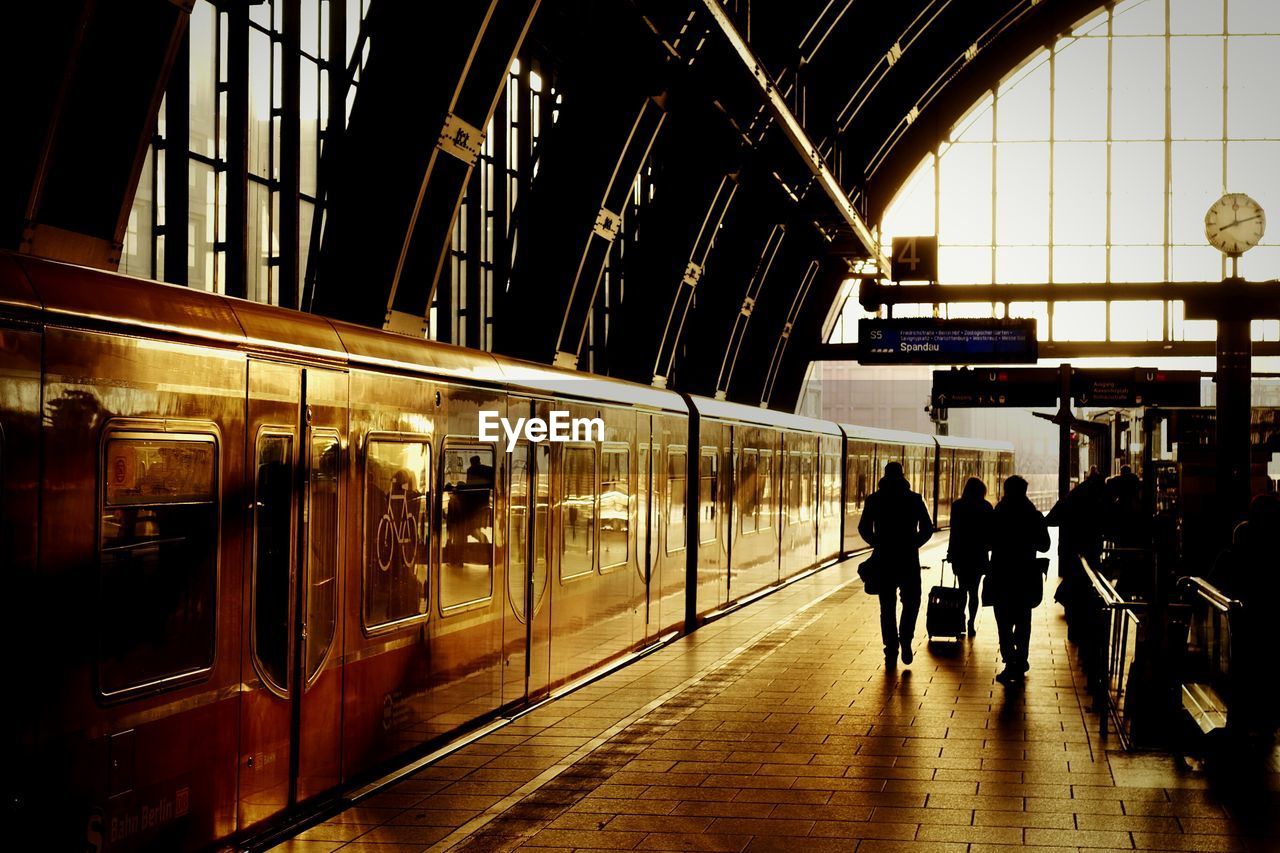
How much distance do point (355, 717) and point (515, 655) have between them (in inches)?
104

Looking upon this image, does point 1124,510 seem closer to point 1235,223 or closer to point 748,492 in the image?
point 1235,223

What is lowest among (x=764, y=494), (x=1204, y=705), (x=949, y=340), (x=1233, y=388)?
(x=1204, y=705)

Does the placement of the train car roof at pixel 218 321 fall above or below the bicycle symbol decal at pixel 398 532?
above

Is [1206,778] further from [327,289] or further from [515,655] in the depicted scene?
[327,289]

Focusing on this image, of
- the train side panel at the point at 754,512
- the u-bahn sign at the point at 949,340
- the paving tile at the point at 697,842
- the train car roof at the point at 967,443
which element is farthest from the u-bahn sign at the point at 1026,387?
the paving tile at the point at 697,842

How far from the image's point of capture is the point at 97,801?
5027 mm

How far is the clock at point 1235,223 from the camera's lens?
12.2 metres

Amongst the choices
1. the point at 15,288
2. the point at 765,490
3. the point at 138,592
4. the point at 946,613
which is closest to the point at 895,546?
the point at 946,613

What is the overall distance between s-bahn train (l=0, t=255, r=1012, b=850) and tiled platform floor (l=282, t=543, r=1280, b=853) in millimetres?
517

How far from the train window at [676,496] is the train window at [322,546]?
25.7 feet

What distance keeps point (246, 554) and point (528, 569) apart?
13.6 ft

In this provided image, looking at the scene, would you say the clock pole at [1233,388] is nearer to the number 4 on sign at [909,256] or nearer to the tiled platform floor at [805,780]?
the tiled platform floor at [805,780]

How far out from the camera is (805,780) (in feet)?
26.2

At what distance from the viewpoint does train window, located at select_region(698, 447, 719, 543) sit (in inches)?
645
